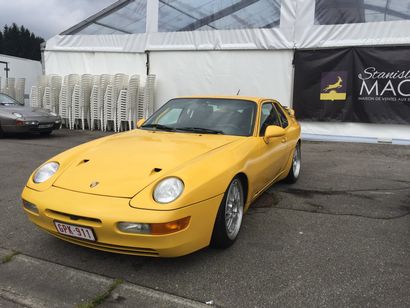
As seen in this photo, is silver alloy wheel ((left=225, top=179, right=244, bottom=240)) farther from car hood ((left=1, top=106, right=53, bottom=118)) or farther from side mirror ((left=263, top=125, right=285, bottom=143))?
car hood ((left=1, top=106, right=53, bottom=118))

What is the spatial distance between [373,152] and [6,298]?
322 inches

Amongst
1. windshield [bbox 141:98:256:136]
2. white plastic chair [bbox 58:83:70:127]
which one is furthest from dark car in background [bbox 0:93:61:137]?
windshield [bbox 141:98:256:136]

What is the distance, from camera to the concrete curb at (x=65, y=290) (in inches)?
98.0

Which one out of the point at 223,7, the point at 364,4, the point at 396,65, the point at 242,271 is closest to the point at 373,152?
the point at 396,65

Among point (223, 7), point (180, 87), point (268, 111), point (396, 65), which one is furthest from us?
point (180, 87)

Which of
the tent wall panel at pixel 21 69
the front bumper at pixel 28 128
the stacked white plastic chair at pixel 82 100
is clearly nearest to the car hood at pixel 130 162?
the front bumper at pixel 28 128

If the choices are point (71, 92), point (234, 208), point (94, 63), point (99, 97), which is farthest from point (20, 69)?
point (234, 208)

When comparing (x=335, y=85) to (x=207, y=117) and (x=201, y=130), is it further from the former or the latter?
(x=201, y=130)

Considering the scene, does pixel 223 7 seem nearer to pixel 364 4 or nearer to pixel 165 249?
pixel 364 4

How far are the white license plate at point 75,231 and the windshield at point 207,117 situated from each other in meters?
1.73

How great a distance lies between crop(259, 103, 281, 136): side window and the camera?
422 centimetres

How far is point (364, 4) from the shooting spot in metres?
10.1

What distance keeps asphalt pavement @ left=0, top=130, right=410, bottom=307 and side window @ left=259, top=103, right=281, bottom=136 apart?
93cm

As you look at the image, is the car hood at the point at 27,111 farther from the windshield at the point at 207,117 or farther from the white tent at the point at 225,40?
the windshield at the point at 207,117
